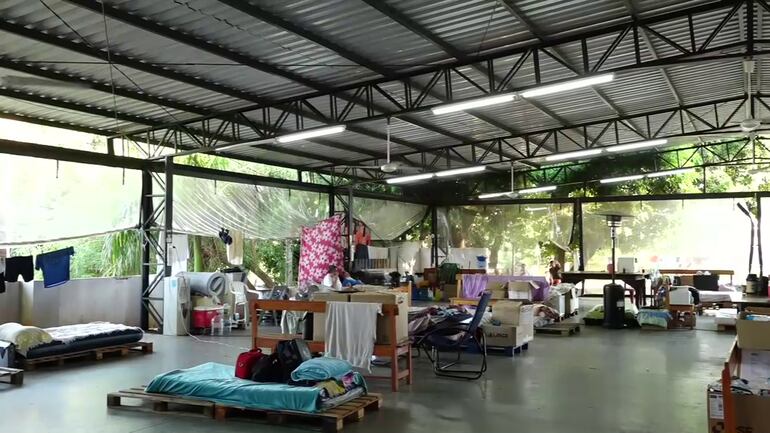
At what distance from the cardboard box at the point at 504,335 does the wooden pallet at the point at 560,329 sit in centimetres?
216

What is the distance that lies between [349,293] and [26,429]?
3.29 m

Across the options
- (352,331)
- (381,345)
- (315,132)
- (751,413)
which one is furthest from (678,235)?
(751,413)

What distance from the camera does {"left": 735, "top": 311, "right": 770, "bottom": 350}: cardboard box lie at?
3.41 metres

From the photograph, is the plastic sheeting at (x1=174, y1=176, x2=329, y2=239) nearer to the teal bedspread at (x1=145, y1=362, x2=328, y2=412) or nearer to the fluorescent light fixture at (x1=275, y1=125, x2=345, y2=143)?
the fluorescent light fixture at (x1=275, y1=125, x2=345, y2=143)

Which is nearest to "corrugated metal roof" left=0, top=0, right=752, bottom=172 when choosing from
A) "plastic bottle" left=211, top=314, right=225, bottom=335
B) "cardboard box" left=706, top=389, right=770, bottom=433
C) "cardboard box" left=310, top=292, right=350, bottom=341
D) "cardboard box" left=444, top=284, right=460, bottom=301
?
"cardboard box" left=310, top=292, right=350, bottom=341

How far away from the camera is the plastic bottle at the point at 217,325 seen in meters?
10.9

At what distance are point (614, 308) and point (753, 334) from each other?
8.26 meters

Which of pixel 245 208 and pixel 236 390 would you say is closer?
pixel 236 390

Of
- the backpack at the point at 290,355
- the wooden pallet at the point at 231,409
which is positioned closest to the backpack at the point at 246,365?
the backpack at the point at 290,355

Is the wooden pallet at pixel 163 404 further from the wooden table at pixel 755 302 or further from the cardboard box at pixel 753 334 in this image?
the wooden table at pixel 755 302

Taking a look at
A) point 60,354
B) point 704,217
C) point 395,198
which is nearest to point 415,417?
point 60,354

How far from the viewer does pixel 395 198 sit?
18.6 meters

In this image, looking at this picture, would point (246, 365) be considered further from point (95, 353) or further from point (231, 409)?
point (95, 353)

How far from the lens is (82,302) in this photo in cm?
1077
